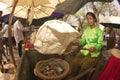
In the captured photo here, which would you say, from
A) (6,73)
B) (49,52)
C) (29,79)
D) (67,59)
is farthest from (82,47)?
(6,73)

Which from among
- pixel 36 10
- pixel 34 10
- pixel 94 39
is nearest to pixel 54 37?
pixel 94 39

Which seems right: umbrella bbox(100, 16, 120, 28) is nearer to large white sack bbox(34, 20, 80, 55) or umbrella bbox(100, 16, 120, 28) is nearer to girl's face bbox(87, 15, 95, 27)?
girl's face bbox(87, 15, 95, 27)

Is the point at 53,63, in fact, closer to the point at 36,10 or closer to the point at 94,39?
the point at 94,39

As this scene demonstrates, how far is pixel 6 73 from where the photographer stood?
861cm

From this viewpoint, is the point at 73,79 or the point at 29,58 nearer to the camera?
the point at 73,79

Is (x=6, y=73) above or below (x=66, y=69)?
below

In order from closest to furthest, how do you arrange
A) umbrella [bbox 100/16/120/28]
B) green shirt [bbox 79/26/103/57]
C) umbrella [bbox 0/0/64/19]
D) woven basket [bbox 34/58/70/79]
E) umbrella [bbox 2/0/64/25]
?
woven basket [bbox 34/58/70/79], green shirt [bbox 79/26/103/57], umbrella [bbox 2/0/64/25], umbrella [bbox 0/0/64/19], umbrella [bbox 100/16/120/28]

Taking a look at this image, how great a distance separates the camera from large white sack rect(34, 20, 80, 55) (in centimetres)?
526

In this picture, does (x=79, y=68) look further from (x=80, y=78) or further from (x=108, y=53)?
(x=108, y=53)

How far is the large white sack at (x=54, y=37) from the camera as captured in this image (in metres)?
5.26

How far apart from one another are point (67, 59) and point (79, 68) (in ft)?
1.03

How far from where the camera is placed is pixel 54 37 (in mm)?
5254

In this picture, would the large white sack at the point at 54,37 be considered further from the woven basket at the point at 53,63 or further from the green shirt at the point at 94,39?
the green shirt at the point at 94,39

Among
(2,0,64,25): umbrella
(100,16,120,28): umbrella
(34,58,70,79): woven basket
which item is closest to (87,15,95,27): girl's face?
(34,58,70,79): woven basket
